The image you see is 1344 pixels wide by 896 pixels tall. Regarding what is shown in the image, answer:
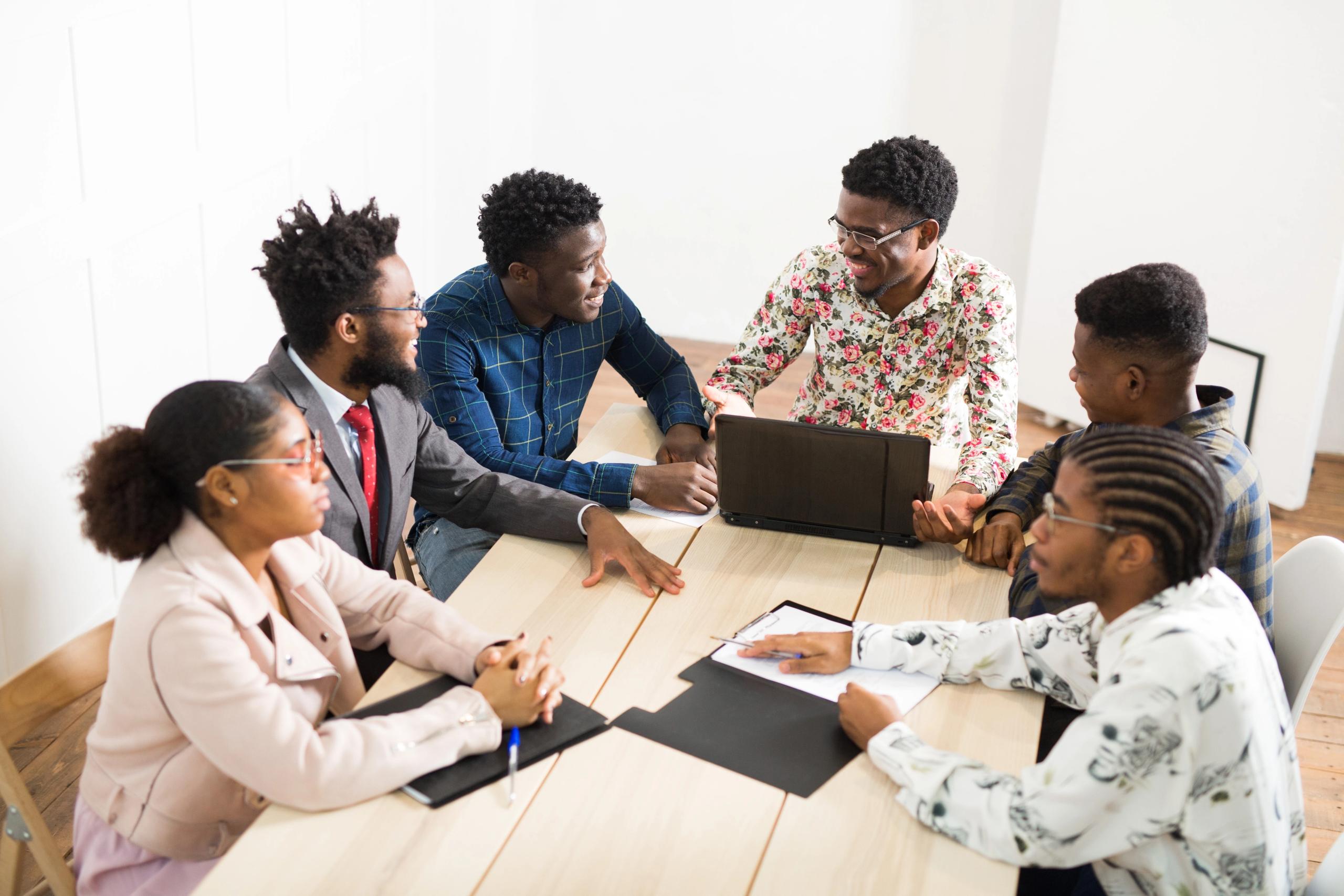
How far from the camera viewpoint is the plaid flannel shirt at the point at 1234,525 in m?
1.70

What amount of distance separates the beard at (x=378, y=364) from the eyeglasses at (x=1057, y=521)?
1.09 meters

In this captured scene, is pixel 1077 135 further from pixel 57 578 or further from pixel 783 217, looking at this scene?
pixel 57 578

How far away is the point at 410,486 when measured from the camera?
6.90 ft

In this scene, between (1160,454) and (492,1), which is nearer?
(1160,454)

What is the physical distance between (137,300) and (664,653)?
177cm

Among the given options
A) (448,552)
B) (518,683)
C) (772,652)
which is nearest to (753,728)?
(772,652)

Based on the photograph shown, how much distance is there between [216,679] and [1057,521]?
990 mm

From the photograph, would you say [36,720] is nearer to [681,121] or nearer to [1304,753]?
[1304,753]

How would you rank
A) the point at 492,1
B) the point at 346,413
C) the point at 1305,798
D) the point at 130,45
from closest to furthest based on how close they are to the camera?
1. the point at 346,413
2. the point at 1305,798
3. the point at 130,45
4. the point at 492,1

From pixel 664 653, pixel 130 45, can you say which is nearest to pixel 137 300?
pixel 130 45

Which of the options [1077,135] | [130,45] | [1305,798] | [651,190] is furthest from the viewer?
[651,190]

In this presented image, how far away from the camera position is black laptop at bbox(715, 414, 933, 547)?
1887mm

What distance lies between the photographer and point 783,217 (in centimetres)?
493

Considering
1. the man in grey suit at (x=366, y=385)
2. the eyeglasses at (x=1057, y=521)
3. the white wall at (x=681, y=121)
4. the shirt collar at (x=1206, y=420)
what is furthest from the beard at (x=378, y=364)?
Answer: the white wall at (x=681, y=121)
